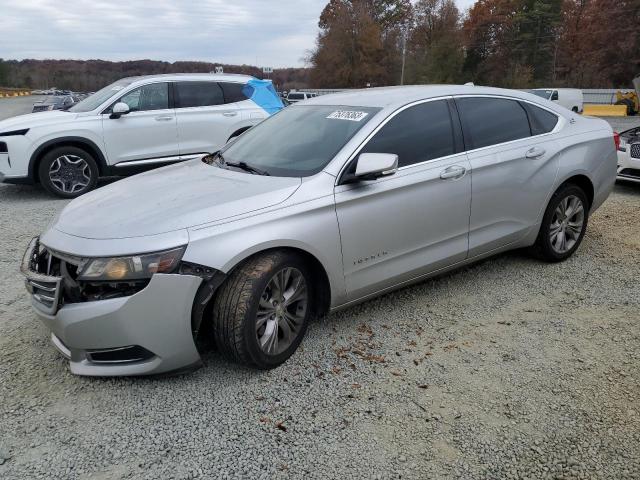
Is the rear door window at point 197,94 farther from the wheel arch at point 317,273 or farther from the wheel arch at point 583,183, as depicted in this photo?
the wheel arch at point 317,273

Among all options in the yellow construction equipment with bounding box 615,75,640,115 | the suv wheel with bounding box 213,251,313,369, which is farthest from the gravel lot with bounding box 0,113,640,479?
the yellow construction equipment with bounding box 615,75,640,115

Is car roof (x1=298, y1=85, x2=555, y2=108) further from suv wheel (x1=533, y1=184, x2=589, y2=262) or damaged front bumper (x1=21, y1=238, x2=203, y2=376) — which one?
damaged front bumper (x1=21, y1=238, x2=203, y2=376)

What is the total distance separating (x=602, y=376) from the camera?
3043 mm

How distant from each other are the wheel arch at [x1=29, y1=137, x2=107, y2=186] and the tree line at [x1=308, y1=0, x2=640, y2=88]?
51.3 metres

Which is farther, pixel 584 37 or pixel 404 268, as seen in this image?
pixel 584 37

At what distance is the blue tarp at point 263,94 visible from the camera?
30.5 ft

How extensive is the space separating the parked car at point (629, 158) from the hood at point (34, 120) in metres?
8.09

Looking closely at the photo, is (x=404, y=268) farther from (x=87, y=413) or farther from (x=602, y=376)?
(x=87, y=413)

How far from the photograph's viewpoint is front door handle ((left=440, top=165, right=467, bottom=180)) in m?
3.73

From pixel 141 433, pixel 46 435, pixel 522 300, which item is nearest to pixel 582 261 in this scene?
pixel 522 300

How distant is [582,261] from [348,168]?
2.79 meters

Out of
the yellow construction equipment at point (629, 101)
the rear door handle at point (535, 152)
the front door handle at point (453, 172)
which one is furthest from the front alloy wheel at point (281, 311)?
the yellow construction equipment at point (629, 101)

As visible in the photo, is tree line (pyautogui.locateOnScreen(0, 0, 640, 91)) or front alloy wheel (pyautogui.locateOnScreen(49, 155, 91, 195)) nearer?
front alloy wheel (pyautogui.locateOnScreen(49, 155, 91, 195))

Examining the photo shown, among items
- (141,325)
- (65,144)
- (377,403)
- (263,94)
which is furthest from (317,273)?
(263,94)
